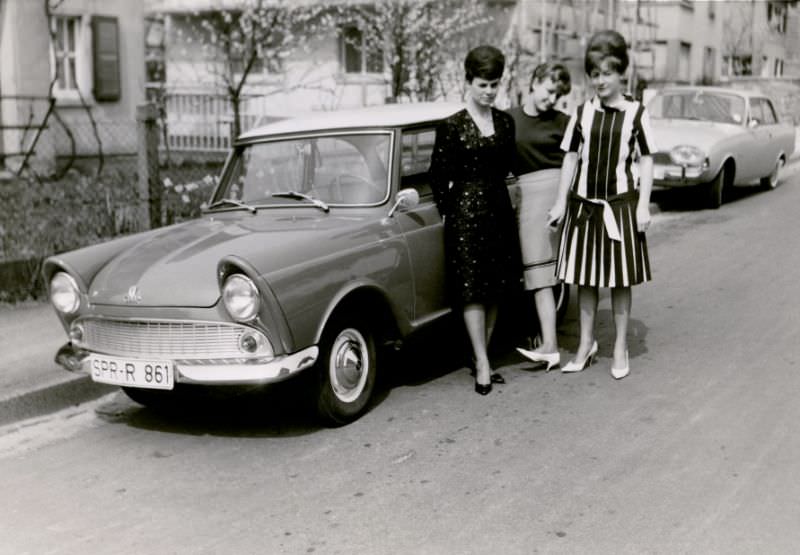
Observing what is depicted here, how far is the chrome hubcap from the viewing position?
16.3 ft

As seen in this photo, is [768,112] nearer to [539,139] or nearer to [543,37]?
[543,37]

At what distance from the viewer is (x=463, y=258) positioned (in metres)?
5.41

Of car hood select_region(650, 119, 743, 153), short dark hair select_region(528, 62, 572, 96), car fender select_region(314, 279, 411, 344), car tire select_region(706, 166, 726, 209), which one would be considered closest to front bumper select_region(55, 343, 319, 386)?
car fender select_region(314, 279, 411, 344)

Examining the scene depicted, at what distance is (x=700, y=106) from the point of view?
14.0 m

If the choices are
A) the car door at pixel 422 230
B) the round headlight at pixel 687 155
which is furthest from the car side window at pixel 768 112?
the car door at pixel 422 230

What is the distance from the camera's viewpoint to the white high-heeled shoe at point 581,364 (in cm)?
587

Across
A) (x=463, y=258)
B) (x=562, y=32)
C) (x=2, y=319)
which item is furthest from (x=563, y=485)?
(x=562, y=32)

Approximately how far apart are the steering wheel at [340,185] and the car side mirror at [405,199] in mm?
128

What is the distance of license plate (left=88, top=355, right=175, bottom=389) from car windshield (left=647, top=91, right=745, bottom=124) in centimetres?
1087

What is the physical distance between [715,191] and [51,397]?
9922 mm

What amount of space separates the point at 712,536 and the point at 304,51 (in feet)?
77.4

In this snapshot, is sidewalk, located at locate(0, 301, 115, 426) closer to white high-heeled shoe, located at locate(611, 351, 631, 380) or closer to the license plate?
the license plate

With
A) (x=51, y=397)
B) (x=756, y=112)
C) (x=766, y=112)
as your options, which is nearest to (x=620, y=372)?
(x=51, y=397)

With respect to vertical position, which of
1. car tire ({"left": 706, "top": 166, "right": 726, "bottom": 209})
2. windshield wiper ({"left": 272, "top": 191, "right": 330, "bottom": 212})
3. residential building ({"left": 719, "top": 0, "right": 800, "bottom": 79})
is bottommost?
car tire ({"left": 706, "top": 166, "right": 726, "bottom": 209})
